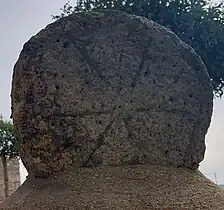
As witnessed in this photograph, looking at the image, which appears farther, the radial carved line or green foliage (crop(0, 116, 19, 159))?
green foliage (crop(0, 116, 19, 159))

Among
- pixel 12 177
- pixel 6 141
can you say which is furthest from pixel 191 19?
pixel 12 177

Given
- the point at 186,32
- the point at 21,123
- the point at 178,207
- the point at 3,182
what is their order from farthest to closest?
1. the point at 3,182
2. the point at 186,32
3. the point at 21,123
4. the point at 178,207

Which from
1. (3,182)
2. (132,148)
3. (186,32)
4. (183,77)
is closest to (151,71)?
(183,77)

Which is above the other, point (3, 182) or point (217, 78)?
point (217, 78)

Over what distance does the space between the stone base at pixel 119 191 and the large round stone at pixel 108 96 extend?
0.33ft

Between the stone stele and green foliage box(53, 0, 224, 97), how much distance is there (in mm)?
4323

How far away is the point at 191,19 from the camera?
8562 mm

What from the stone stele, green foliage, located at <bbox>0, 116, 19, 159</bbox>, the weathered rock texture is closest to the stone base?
the stone stele

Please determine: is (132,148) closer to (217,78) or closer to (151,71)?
(151,71)

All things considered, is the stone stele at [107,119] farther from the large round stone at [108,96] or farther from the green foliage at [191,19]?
the green foliage at [191,19]

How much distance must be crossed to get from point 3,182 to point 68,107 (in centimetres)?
967

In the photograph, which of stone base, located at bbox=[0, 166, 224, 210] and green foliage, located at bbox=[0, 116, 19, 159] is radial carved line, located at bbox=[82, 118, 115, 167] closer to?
stone base, located at bbox=[0, 166, 224, 210]

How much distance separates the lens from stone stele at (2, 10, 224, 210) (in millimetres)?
3533

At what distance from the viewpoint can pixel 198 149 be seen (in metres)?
4.02
